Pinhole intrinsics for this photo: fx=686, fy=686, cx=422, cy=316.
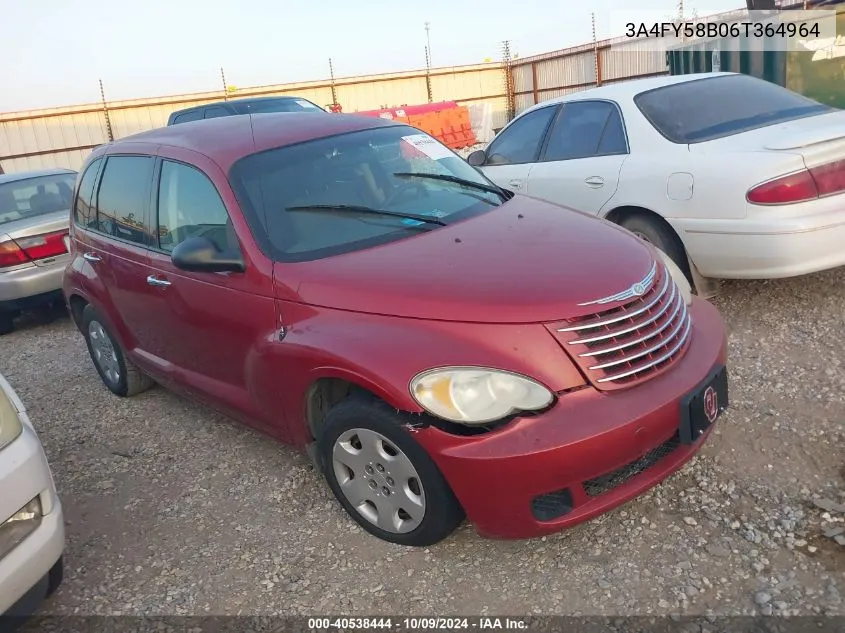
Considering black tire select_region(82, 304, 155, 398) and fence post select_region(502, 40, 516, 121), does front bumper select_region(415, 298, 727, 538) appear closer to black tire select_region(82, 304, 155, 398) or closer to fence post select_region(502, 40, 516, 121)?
black tire select_region(82, 304, 155, 398)

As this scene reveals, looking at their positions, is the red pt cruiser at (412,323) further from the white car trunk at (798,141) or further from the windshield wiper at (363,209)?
the white car trunk at (798,141)

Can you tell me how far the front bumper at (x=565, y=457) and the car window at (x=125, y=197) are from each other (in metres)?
2.31

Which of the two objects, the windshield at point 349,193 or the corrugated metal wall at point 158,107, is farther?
the corrugated metal wall at point 158,107

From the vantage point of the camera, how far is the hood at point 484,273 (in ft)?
8.12

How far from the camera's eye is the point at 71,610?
274 centimetres

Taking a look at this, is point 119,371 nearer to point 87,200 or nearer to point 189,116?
point 87,200

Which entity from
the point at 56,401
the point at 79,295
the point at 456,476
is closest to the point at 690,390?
the point at 456,476

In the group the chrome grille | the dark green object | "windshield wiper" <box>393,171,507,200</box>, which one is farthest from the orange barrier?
the chrome grille

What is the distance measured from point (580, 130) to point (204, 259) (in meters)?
3.34

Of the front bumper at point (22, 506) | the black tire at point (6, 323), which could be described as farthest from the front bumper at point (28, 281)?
the front bumper at point (22, 506)

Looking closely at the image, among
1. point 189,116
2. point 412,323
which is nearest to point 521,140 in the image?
point 412,323

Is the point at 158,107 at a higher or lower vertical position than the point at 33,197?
higher

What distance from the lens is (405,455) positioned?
2533 millimetres

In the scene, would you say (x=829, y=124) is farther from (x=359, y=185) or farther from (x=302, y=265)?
(x=302, y=265)
